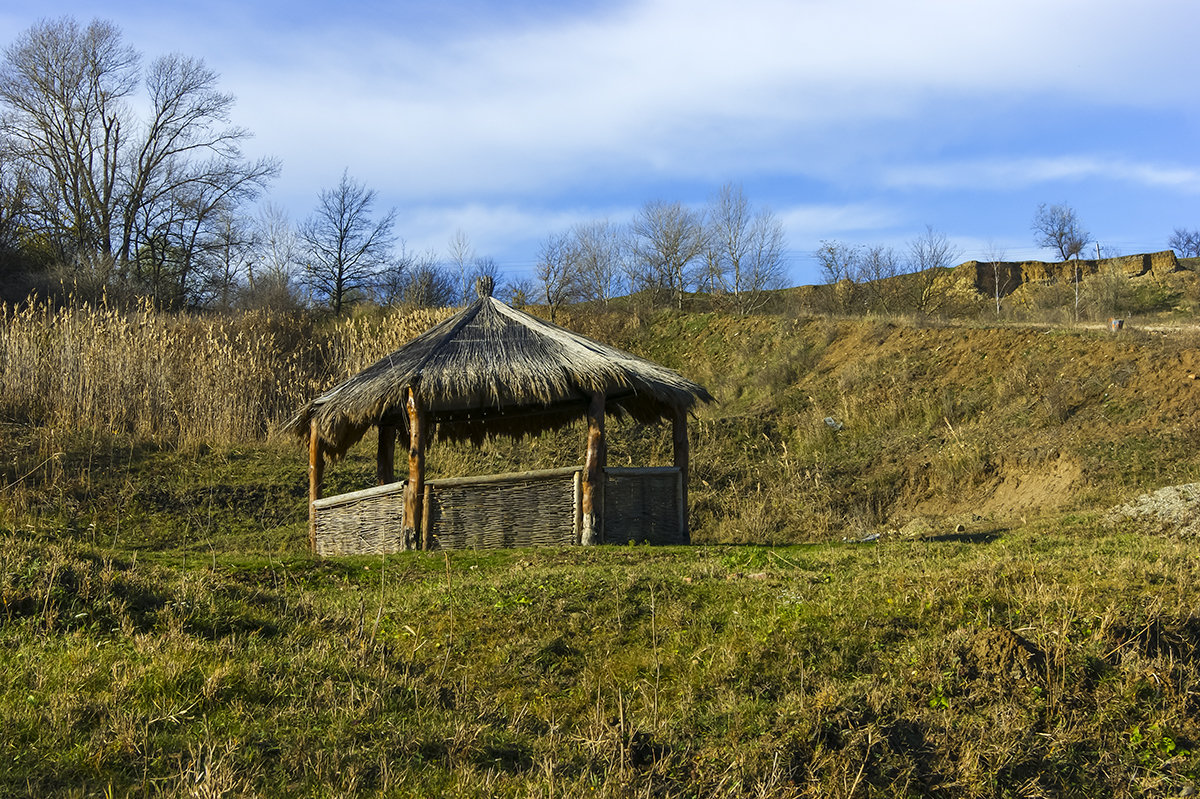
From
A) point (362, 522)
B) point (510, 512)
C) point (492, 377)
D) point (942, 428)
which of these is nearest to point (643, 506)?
point (510, 512)

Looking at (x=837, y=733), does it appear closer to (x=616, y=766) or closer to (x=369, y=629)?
(x=616, y=766)

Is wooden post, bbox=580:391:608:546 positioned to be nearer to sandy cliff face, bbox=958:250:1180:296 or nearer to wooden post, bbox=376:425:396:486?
wooden post, bbox=376:425:396:486

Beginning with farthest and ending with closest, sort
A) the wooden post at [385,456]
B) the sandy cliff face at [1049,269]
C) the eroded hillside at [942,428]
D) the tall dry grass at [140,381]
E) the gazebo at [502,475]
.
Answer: the sandy cliff face at [1049,269] < the tall dry grass at [140,381] < the eroded hillside at [942,428] < the wooden post at [385,456] < the gazebo at [502,475]

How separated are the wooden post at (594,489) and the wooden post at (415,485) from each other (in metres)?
1.76

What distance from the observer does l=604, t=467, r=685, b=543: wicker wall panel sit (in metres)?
10.9

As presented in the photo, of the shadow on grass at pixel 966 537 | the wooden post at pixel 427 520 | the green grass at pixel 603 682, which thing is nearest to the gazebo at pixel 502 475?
the wooden post at pixel 427 520

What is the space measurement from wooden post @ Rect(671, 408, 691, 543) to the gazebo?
2 centimetres

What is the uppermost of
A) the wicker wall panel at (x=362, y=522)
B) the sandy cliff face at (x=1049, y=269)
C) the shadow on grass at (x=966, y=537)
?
the sandy cliff face at (x=1049, y=269)

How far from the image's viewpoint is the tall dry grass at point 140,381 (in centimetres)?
1605

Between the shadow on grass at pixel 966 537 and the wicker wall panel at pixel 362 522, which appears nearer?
the shadow on grass at pixel 966 537

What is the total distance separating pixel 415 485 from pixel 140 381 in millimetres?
8678

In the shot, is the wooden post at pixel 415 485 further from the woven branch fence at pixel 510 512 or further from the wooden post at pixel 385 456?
the wooden post at pixel 385 456

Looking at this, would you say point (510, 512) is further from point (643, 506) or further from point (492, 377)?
point (643, 506)

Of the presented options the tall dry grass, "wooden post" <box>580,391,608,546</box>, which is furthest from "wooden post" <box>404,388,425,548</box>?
the tall dry grass
